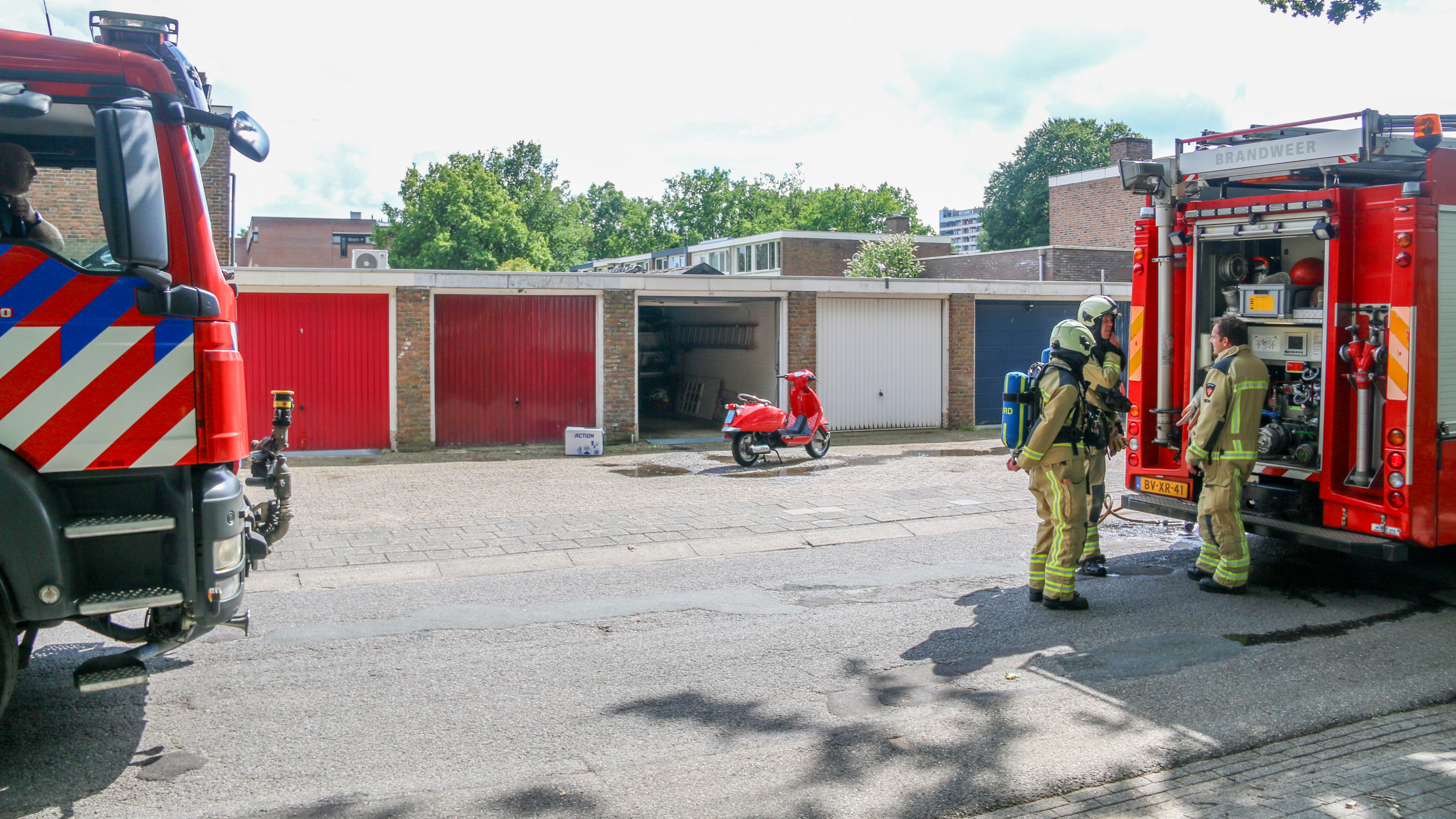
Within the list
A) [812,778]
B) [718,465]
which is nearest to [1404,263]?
[812,778]

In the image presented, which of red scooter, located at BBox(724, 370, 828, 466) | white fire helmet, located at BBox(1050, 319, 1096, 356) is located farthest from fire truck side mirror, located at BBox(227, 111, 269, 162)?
red scooter, located at BBox(724, 370, 828, 466)

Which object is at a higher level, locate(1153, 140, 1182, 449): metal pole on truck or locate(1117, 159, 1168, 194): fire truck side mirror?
locate(1117, 159, 1168, 194): fire truck side mirror

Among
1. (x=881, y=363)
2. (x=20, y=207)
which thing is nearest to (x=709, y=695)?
(x=20, y=207)

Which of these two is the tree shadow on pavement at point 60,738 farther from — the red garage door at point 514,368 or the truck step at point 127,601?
the red garage door at point 514,368

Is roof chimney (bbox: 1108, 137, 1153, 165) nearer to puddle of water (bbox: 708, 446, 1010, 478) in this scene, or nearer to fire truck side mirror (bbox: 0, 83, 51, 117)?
puddle of water (bbox: 708, 446, 1010, 478)

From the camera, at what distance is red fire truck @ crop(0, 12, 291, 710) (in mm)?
3893

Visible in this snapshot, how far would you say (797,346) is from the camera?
1831 centimetres

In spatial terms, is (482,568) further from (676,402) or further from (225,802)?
(676,402)

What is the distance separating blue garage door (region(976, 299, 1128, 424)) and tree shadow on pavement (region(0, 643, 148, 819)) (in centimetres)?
1641

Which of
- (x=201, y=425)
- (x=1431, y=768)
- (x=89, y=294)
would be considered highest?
(x=89, y=294)

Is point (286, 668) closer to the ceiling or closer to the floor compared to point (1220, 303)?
closer to the floor

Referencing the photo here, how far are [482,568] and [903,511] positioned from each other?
4342mm

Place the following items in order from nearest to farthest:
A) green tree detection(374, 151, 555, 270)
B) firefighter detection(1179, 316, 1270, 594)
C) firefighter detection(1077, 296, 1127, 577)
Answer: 1. firefighter detection(1179, 316, 1270, 594)
2. firefighter detection(1077, 296, 1127, 577)
3. green tree detection(374, 151, 555, 270)

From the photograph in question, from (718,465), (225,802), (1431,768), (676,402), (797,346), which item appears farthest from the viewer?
(676,402)
